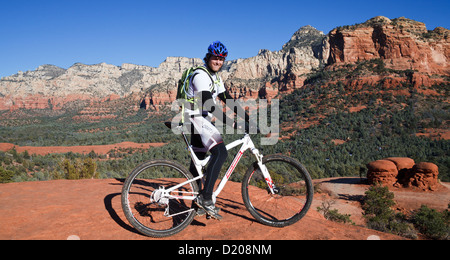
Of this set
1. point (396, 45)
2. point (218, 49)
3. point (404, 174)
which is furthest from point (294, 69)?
point (218, 49)

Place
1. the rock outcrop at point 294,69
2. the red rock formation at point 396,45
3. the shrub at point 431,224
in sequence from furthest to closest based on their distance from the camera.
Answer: the rock outcrop at point 294,69
the red rock formation at point 396,45
the shrub at point 431,224

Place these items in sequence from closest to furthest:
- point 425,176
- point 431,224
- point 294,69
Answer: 1. point 431,224
2. point 425,176
3. point 294,69

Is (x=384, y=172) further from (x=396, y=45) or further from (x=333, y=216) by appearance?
(x=396, y=45)

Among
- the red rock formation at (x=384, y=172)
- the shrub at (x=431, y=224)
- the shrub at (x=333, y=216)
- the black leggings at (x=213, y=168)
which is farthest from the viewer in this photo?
the red rock formation at (x=384, y=172)

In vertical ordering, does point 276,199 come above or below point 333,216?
above

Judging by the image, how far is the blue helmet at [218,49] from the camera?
10.3 feet

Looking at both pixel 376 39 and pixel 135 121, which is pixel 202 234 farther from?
pixel 135 121

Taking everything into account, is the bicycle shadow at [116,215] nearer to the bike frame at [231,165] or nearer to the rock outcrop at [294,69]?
the bike frame at [231,165]

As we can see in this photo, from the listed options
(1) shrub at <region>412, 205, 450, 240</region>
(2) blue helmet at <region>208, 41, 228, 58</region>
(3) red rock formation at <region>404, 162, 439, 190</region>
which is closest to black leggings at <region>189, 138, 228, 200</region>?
(2) blue helmet at <region>208, 41, 228, 58</region>

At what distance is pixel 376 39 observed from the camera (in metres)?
61.0

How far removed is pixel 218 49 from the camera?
3170 mm

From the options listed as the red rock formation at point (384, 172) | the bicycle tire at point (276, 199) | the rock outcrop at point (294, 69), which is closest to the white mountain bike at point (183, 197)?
the bicycle tire at point (276, 199)

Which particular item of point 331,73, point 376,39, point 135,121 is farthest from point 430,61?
point 135,121
